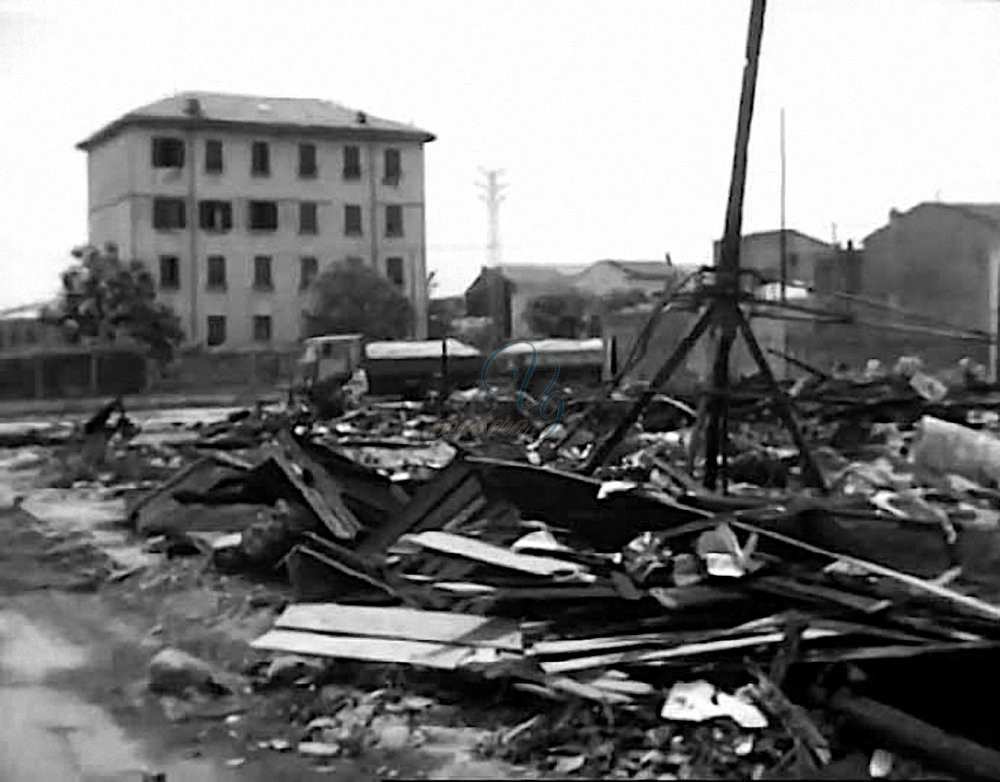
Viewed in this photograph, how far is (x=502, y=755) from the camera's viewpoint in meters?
5.39

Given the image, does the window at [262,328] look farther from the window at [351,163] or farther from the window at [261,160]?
the window at [351,163]

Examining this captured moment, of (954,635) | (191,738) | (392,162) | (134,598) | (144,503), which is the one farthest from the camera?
(392,162)

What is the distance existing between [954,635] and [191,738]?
3.22 m

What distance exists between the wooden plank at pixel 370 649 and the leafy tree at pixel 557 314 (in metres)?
37.5

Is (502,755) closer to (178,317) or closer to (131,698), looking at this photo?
(131,698)

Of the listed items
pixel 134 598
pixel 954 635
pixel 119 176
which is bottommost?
pixel 134 598

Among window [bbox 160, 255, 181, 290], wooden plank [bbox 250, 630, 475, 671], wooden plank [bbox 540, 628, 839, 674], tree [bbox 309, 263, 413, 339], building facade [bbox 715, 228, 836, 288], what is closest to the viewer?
wooden plank [bbox 540, 628, 839, 674]

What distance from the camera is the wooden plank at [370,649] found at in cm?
612

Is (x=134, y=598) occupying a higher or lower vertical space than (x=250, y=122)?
lower

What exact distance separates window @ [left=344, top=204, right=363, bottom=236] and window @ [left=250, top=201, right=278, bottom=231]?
2.11 meters

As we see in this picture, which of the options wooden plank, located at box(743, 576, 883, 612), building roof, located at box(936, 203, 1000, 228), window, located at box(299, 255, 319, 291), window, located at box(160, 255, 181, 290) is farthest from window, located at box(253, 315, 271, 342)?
wooden plank, located at box(743, 576, 883, 612)

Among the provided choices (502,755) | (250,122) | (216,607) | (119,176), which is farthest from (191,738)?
(250,122)

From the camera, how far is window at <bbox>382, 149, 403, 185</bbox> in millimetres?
36156

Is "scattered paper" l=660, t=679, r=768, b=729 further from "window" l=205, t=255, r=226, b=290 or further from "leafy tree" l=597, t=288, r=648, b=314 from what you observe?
"leafy tree" l=597, t=288, r=648, b=314
